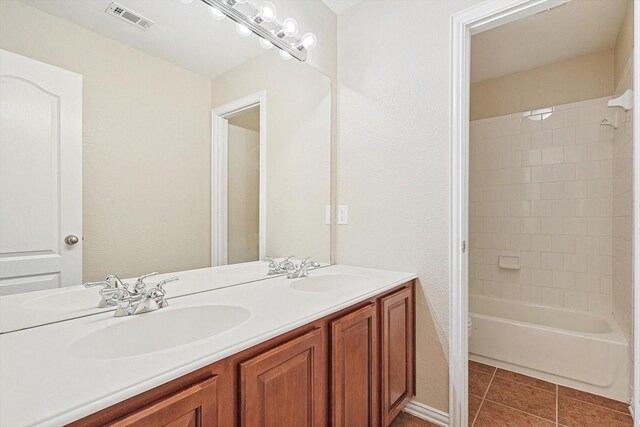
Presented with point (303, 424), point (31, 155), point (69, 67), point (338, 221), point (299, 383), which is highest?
point (69, 67)

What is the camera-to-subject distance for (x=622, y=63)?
211 cm

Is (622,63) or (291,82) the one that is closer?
(291,82)

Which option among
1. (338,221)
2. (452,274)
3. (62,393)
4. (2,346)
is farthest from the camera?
(338,221)

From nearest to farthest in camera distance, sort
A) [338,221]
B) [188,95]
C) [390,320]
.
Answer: [188,95] → [390,320] → [338,221]

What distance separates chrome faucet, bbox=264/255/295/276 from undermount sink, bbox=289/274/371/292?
11 centimetres

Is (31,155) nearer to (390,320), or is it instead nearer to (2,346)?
(2,346)

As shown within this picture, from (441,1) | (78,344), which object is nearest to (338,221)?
(441,1)

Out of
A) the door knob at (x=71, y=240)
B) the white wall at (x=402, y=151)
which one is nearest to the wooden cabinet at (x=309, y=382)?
the white wall at (x=402, y=151)

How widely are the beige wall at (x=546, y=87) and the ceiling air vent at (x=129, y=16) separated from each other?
2.92 metres

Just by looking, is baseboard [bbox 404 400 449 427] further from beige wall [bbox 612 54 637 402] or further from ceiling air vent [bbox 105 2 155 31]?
ceiling air vent [bbox 105 2 155 31]

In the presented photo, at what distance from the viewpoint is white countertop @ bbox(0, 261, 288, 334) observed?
0.88 m

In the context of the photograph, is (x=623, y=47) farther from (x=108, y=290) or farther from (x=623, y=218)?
(x=108, y=290)

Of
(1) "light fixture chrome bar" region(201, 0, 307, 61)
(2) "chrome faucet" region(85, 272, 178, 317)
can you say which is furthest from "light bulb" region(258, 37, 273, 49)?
(2) "chrome faucet" region(85, 272, 178, 317)

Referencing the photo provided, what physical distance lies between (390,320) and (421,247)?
456 millimetres
